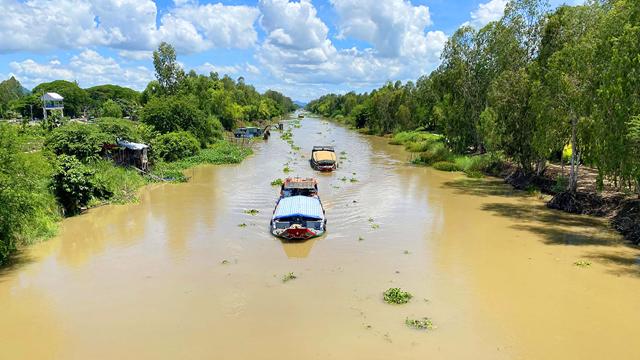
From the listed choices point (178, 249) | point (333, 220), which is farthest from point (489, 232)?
point (178, 249)

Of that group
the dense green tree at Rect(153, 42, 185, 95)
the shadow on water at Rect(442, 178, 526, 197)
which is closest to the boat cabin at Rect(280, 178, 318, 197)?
the shadow on water at Rect(442, 178, 526, 197)

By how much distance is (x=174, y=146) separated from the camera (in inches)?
1991

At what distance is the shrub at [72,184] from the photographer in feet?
90.6

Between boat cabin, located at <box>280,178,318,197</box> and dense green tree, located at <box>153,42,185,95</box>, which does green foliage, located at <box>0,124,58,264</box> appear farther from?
dense green tree, located at <box>153,42,185,95</box>

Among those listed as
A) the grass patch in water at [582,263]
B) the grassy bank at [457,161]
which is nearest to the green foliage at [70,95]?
the grassy bank at [457,161]

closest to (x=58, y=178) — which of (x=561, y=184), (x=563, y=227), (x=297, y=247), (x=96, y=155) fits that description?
(x=96, y=155)

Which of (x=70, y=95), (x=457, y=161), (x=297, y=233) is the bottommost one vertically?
(x=297, y=233)

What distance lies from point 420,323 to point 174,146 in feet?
135

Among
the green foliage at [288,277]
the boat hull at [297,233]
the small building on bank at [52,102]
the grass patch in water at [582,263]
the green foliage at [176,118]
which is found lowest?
the green foliage at [288,277]

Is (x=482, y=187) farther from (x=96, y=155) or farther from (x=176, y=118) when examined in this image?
(x=176, y=118)

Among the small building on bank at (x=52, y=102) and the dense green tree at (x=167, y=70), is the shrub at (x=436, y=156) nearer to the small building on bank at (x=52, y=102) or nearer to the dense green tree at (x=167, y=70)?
the dense green tree at (x=167, y=70)

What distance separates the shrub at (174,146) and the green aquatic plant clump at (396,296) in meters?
35.0

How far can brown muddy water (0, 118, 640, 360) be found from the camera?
46.2ft

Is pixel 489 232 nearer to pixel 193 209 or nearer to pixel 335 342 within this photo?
pixel 335 342
